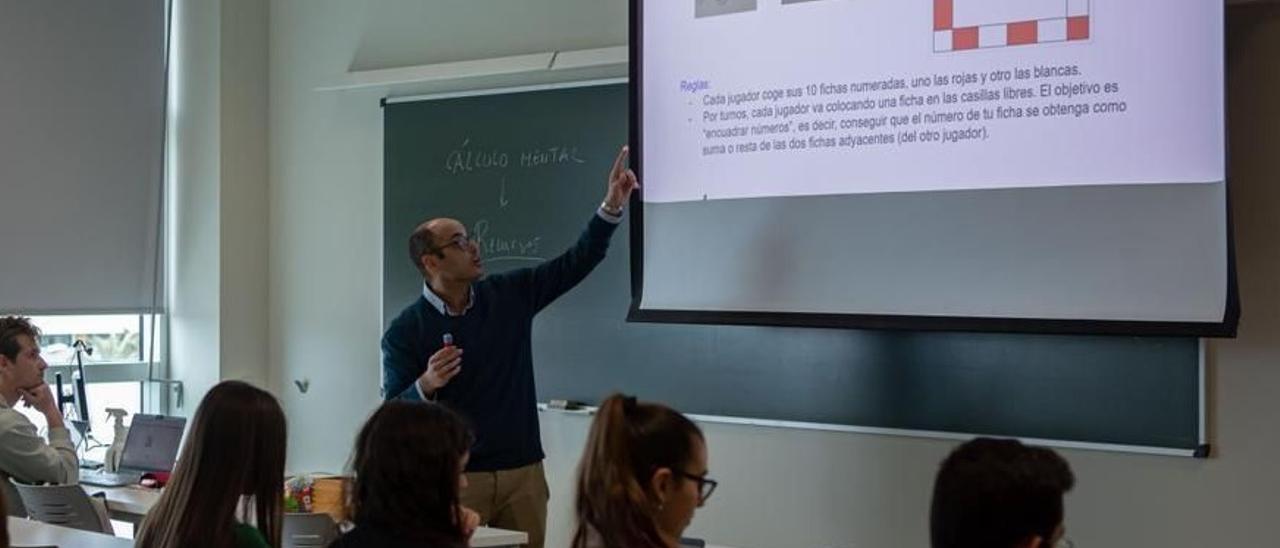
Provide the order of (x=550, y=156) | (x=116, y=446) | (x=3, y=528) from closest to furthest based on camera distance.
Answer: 1. (x=3, y=528)
2. (x=550, y=156)
3. (x=116, y=446)

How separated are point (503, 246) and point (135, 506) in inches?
63.7

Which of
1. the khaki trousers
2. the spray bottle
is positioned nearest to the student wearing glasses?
the khaki trousers

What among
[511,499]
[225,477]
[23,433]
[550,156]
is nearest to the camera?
[225,477]

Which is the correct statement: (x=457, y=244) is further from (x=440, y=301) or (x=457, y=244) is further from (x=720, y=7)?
(x=720, y=7)

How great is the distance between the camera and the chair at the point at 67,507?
423cm

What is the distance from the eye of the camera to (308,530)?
3797mm

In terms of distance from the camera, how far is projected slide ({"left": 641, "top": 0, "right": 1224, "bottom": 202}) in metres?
3.62

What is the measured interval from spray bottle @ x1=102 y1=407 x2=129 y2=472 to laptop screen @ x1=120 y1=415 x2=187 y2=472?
0.04 metres

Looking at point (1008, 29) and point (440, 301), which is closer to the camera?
point (1008, 29)

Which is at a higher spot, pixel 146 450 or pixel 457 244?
pixel 457 244

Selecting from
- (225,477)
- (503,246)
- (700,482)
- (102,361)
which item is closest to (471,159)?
(503,246)

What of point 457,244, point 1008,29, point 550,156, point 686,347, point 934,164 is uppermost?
point 1008,29

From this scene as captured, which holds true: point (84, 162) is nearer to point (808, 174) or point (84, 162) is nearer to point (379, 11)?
point (379, 11)

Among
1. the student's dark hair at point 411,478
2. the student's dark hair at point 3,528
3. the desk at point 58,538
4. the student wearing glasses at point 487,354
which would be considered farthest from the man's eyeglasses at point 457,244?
the student's dark hair at point 3,528
